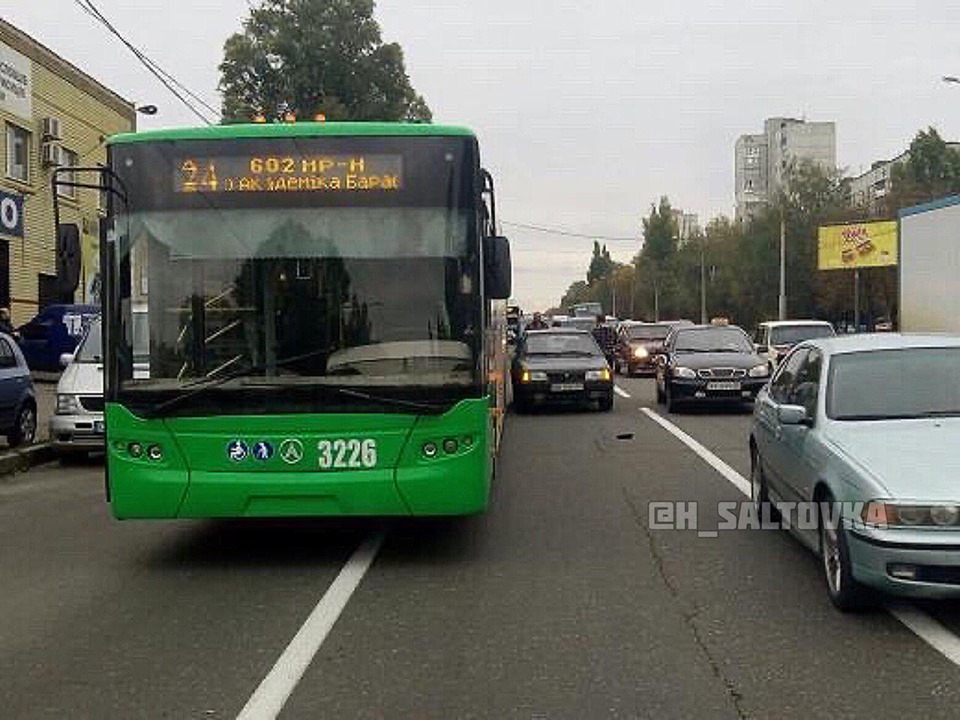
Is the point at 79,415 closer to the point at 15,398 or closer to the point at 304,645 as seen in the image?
the point at 15,398

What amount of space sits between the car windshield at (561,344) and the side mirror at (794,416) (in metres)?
13.2

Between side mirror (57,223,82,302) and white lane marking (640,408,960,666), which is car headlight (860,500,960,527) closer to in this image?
white lane marking (640,408,960,666)

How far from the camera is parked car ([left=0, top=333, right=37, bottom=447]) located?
14.2 m

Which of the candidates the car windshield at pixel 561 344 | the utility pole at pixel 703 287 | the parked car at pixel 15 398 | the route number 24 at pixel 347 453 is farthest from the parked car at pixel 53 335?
the utility pole at pixel 703 287

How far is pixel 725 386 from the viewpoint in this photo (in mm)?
19047

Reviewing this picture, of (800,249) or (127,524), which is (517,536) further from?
(800,249)

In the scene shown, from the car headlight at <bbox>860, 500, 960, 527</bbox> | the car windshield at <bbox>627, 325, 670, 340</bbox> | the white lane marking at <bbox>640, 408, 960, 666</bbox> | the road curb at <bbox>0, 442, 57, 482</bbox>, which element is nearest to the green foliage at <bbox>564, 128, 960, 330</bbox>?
the car windshield at <bbox>627, 325, 670, 340</bbox>

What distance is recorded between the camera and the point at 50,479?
1292cm

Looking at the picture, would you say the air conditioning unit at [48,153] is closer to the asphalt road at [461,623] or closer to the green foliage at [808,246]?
the asphalt road at [461,623]

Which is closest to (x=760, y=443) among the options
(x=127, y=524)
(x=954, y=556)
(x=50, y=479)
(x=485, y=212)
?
(x=485, y=212)

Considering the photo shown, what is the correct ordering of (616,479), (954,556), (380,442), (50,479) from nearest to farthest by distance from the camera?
(954,556), (380,442), (616,479), (50,479)

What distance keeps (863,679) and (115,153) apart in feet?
18.0

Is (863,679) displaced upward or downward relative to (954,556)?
downward

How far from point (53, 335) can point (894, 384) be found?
74.6 ft
